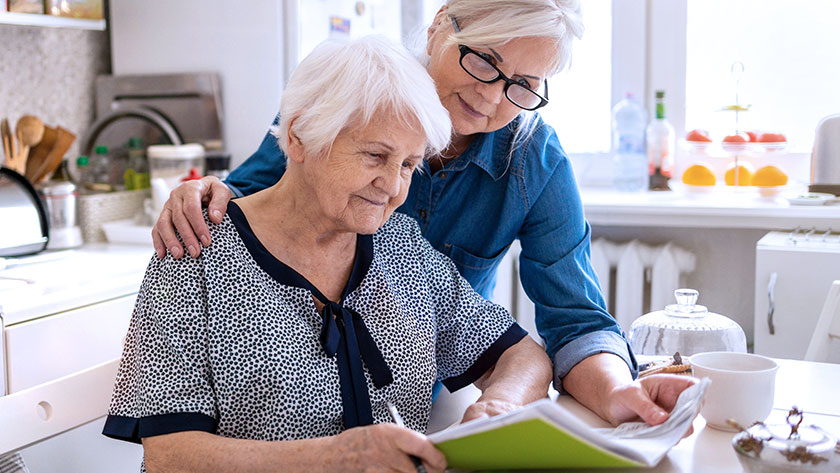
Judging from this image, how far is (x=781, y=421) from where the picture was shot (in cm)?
114

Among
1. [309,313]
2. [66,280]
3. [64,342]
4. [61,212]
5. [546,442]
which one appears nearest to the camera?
[546,442]

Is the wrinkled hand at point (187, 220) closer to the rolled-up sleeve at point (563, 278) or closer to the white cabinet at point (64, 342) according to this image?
the rolled-up sleeve at point (563, 278)

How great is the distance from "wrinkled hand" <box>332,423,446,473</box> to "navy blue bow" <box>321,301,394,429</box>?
0.60ft

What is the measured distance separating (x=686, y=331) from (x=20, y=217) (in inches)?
70.7

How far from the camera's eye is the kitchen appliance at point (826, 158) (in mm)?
2406

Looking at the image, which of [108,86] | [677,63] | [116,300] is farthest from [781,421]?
[108,86]

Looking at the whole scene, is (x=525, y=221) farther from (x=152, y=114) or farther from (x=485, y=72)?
(x=152, y=114)

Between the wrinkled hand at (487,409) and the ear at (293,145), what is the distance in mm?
419

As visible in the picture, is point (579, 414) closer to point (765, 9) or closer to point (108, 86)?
point (765, 9)

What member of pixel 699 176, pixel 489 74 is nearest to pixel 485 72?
pixel 489 74

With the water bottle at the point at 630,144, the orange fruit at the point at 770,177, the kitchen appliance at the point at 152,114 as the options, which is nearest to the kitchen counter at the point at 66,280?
the kitchen appliance at the point at 152,114

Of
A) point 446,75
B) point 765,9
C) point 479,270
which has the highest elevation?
point 765,9

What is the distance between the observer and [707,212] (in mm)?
2471

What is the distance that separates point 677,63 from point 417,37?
1573 mm
